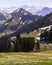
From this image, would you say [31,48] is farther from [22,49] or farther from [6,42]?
[6,42]

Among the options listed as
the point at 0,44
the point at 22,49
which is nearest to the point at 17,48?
the point at 22,49

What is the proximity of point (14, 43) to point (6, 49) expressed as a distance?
10450 millimetres

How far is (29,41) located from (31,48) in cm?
537

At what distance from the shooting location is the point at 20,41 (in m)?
161

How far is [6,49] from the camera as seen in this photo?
171 m

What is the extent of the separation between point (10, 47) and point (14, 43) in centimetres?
581

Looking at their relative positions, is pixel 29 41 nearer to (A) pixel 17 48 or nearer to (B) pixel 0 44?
(A) pixel 17 48

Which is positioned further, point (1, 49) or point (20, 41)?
point (1, 49)

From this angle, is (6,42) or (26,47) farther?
(6,42)

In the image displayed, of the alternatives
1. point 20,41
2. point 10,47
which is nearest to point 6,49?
point 10,47

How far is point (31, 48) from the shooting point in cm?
16700

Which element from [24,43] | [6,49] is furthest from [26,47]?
[6,49]

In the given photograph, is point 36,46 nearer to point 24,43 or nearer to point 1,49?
point 24,43

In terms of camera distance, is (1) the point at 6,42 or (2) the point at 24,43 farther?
(1) the point at 6,42
